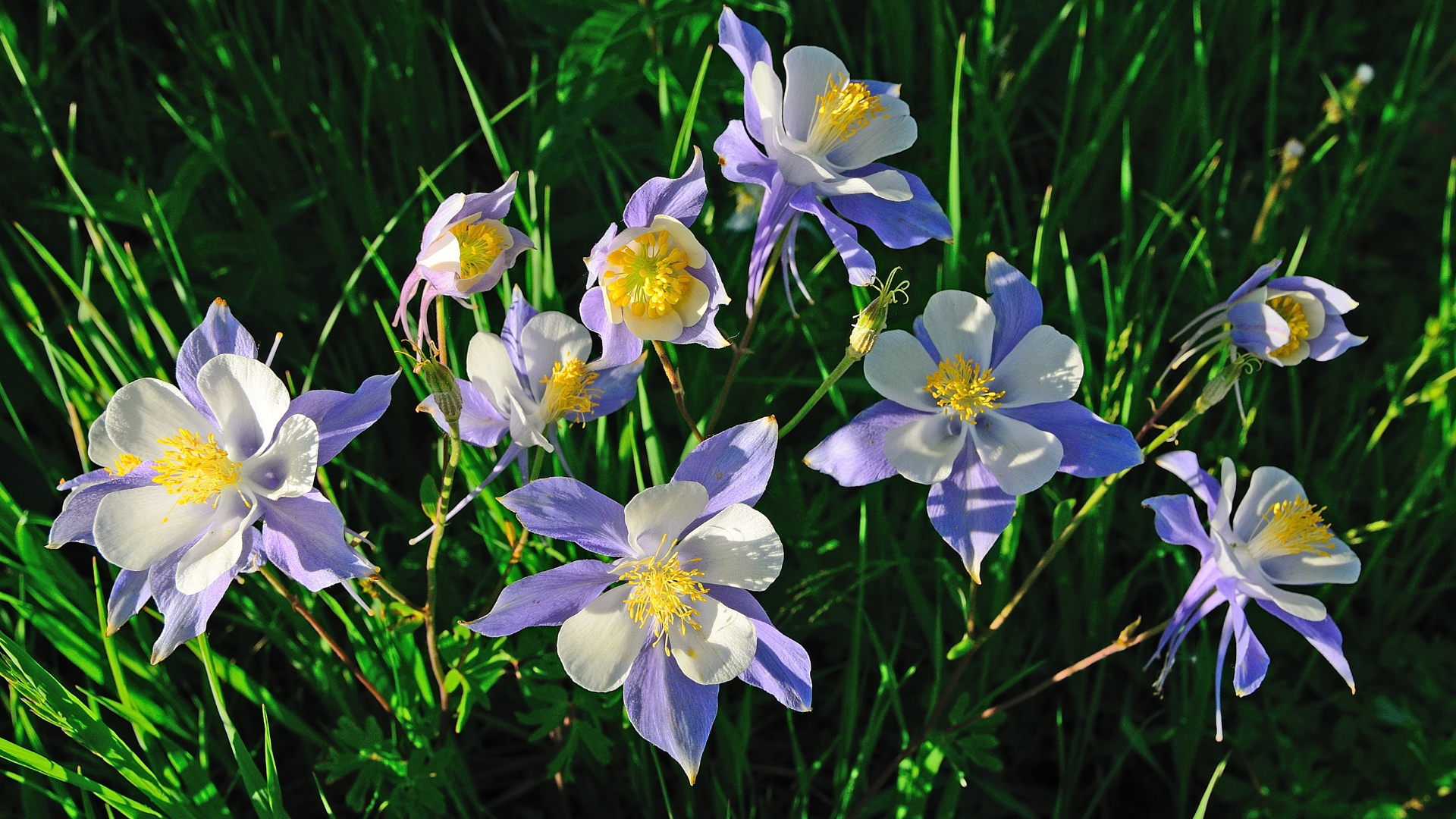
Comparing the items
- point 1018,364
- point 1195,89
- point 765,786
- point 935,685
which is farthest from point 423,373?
point 1195,89

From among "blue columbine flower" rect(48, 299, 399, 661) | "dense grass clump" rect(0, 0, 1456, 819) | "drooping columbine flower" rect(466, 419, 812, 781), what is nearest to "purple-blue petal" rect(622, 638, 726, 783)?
"drooping columbine flower" rect(466, 419, 812, 781)

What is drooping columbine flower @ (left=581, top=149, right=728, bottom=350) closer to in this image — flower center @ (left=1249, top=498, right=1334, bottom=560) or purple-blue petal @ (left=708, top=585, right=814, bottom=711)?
purple-blue petal @ (left=708, top=585, right=814, bottom=711)

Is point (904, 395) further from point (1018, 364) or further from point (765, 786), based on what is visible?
point (765, 786)

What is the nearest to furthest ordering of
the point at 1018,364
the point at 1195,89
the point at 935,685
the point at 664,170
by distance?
the point at 1018,364
the point at 935,685
the point at 664,170
the point at 1195,89

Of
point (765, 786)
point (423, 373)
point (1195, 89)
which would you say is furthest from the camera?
point (1195, 89)

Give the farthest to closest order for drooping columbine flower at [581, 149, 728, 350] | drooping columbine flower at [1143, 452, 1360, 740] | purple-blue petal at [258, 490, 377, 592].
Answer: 1. drooping columbine flower at [1143, 452, 1360, 740]
2. drooping columbine flower at [581, 149, 728, 350]
3. purple-blue petal at [258, 490, 377, 592]

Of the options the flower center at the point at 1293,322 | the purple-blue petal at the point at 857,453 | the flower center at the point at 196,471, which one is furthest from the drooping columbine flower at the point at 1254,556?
the flower center at the point at 196,471

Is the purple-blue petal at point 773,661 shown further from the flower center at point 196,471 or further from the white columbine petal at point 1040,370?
the flower center at point 196,471
